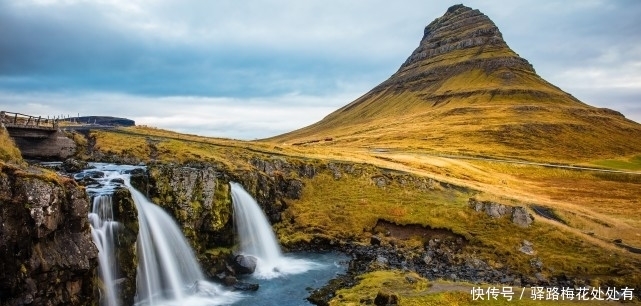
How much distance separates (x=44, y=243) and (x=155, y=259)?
12.4m

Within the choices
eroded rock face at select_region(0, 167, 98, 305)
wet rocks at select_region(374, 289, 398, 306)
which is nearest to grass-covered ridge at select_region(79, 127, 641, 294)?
wet rocks at select_region(374, 289, 398, 306)

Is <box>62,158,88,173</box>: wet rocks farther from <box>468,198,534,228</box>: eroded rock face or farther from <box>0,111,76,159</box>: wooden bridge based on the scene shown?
<box>468,198,534,228</box>: eroded rock face

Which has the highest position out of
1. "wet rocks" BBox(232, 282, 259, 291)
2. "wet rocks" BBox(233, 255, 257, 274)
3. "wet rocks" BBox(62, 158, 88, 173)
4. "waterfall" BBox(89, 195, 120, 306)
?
"wet rocks" BBox(62, 158, 88, 173)

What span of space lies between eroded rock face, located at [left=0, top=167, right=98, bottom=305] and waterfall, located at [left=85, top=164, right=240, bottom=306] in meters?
3.90

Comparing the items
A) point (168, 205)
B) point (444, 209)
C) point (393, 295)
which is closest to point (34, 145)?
point (168, 205)

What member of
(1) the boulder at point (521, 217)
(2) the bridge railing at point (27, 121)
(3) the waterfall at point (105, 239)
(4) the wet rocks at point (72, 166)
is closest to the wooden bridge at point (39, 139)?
(2) the bridge railing at point (27, 121)

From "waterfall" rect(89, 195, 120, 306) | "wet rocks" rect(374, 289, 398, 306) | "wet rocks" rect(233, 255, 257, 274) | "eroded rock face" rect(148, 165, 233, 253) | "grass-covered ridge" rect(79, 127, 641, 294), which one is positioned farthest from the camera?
"grass-covered ridge" rect(79, 127, 641, 294)

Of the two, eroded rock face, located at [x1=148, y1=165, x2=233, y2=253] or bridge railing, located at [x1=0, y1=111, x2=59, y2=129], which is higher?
bridge railing, located at [x1=0, y1=111, x2=59, y2=129]

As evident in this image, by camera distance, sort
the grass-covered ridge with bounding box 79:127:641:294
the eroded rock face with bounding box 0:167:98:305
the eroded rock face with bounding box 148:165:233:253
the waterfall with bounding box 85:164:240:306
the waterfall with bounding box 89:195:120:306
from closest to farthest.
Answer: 1. the eroded rock face with bounding box 0:167:98:305
2. the waterfall with bounding box 89:195:120:306
3. the waterfall with bounding box 85:164:240:306
4. the eroded rock face with bounding box 148:165:233:253
5. the grass-covered ridge with bounding box 79:127:641:294

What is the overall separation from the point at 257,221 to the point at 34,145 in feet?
88.4

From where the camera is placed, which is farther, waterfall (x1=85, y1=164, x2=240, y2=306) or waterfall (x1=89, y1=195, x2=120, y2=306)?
waterfall (x1=85, y1=164, x2=240, y2=306)

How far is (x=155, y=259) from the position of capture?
38.6 metres

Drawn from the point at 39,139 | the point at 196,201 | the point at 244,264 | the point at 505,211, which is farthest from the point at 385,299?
the point at 39,139

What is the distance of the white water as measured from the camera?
154ft
